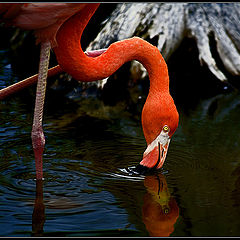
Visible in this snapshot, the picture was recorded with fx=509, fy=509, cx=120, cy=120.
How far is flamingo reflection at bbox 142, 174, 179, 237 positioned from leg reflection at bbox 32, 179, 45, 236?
0.72 metres

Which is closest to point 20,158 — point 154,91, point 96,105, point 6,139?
point 6,139

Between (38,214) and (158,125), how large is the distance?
1315 millimetres

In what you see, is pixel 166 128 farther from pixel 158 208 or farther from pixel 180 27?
pixel 180 27

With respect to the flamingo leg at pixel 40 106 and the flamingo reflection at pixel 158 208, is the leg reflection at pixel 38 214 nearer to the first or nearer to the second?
the flamingo leg at pixel 40 106

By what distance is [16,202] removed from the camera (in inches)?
147

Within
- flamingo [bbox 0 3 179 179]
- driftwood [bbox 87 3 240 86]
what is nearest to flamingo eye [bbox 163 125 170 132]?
flamingo [bbox 0 3 179 179]

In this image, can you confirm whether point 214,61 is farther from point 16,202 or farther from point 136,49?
point 16,202

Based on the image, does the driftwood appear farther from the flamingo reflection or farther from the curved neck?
the flamingo reflection

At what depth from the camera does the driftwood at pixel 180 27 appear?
7.49 m


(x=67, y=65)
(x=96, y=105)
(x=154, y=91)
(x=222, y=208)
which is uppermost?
(x=67, y=65)

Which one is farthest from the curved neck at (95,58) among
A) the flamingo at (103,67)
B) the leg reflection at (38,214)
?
the leg reflection at (38,214)

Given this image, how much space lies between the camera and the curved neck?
4.13m

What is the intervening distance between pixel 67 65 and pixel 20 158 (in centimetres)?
104

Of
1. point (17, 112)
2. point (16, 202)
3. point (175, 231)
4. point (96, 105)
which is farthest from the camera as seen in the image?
point (96, 105)
